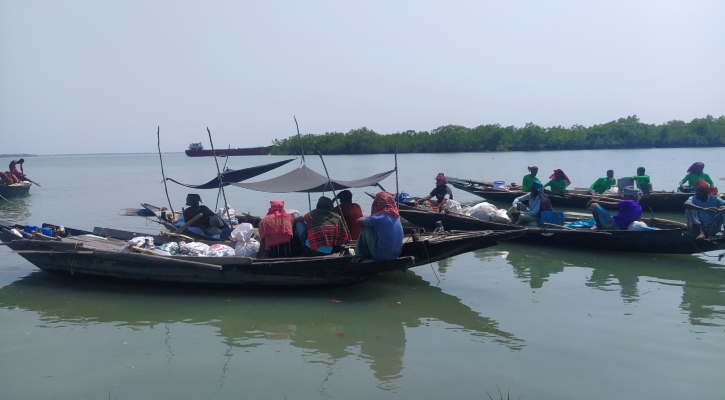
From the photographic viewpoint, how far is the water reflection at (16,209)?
1744 cm

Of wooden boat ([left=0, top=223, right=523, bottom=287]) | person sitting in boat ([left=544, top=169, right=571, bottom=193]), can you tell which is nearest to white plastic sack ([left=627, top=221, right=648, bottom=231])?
wooden boat ([left=0, top=223, right=523, bottom=287])

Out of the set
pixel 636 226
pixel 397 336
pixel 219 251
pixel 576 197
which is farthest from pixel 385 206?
pixel 576 197

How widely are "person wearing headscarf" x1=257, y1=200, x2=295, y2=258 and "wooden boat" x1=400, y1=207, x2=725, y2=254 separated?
2.39 metres

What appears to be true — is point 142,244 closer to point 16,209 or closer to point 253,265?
point 253,265

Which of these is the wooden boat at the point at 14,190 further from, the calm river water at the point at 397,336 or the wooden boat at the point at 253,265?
the wooden boat at the point at 253,265

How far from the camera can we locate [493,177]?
30.2 meters

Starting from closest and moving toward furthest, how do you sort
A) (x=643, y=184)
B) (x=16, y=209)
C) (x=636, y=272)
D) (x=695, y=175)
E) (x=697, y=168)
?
1. (x=636, y=272)
2. (x=697, y=168)
3. (x=695, y=175)
4. (x=643, y=184)
5. (x=16, y=209)

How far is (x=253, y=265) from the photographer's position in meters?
7.28

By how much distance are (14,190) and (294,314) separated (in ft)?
63.0

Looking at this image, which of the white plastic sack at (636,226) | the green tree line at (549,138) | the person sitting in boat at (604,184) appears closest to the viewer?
the white plastic sack at (636,226)

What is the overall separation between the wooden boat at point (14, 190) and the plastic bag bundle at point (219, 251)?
16.4 m

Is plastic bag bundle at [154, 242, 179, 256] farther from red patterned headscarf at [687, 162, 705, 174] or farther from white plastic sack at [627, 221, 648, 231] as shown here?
red patterned headscarf at [687, 162, 705, 174]

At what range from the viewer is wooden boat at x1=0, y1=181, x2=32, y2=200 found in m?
20.9

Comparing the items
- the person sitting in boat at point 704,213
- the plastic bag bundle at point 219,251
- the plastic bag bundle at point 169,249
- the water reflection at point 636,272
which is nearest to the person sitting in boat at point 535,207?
the water reflection at point 636,272
